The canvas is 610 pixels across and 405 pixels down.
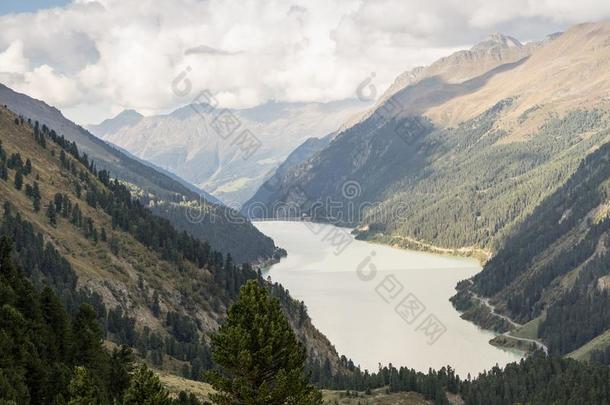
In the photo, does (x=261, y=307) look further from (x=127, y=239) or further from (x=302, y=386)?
(x=127, y=239)

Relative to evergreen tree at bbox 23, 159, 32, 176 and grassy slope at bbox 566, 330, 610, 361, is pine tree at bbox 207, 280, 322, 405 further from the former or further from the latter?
grassy slope at bbox 566, 330, 610, 361

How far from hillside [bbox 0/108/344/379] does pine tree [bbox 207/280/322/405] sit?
6889cm

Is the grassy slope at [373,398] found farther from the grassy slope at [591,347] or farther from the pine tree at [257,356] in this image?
the grassy slope at [591,347]

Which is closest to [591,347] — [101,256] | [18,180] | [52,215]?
[101,256]

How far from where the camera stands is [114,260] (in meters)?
132

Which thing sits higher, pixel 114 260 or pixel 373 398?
pixel 114 260

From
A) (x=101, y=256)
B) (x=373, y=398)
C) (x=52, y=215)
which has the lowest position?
(x=373, y=398)

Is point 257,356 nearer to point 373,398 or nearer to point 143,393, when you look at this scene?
point 143,393

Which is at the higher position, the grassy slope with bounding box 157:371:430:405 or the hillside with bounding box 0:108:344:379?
the hillside with bounding box 0:108:344:379

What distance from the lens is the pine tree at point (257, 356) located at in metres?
31.9

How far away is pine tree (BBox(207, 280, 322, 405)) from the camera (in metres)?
31.9

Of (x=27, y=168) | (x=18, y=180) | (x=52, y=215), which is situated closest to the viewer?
(x=52, y=215)

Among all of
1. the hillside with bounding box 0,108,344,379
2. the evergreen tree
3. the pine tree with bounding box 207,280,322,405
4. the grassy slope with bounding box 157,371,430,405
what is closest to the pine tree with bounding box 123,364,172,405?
the pine tree with bounding box 207,280,322,405

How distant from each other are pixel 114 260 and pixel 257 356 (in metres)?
106
